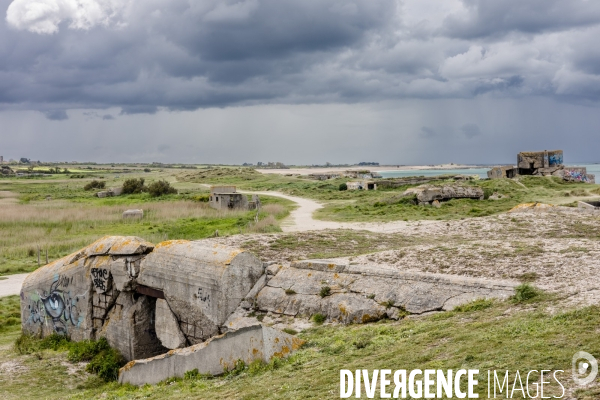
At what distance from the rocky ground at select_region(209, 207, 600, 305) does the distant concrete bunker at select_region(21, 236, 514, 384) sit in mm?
1285

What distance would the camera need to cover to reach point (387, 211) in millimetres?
31250

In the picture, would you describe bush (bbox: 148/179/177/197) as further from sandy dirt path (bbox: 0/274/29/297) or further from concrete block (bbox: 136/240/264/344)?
concrete block (bbox: 136/240/264/344)

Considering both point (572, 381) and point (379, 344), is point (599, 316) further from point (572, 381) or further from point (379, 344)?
point (379, 344)

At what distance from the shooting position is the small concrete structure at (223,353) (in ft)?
25.3

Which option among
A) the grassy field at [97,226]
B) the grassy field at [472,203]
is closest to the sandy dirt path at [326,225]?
the grassy field at [97,226]

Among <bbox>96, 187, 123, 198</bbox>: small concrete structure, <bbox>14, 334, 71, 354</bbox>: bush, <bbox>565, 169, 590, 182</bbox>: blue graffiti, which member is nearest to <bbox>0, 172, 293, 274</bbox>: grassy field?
<bbox>14, 334, 71, 354</bbox>: bush

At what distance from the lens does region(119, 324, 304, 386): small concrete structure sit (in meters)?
7.70

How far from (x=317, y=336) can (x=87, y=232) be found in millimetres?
25053

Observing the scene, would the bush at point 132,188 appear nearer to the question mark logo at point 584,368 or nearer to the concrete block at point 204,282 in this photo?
the concrete block at point 204,282

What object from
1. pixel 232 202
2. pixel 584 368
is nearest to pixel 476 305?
pixel 584 368

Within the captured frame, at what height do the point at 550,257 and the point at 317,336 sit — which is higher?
the point at 550,257

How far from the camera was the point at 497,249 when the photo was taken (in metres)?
11.6

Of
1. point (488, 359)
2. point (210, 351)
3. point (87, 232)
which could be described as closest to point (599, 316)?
point (488, 359)

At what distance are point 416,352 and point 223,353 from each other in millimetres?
3085
